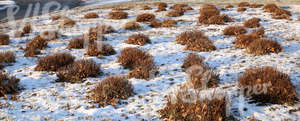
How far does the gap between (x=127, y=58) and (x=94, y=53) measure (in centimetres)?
138

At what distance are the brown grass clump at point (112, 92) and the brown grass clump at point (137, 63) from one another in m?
0.73

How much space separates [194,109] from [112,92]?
1620 mm

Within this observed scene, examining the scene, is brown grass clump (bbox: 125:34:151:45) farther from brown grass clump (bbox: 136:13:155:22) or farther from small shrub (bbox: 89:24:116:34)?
brown grass clump (bbox: 136:13:155:22)

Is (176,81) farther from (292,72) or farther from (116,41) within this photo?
(116,41)

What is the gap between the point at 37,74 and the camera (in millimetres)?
5047

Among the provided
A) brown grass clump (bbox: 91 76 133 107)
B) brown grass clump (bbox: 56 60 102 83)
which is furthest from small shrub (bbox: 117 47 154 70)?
brown grass clump (bbox: 91 76 133 107)

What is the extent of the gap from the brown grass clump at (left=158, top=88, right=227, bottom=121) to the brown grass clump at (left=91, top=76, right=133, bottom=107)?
2.97ft

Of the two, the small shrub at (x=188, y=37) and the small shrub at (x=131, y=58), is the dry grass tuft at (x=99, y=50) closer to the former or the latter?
the small shrub at (x=131, y=58)

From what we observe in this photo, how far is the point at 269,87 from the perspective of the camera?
11.4 ft

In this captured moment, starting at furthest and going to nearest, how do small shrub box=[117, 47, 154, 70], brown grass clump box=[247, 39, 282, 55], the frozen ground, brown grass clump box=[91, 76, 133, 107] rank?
brown grass clump box=[247, 39, 282, 55]
small shrub box=[117, 47, 154, 70]
brown grass clump box=[91, 76, 133, 107]
the frozen ground

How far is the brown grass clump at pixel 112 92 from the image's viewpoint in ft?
12.4

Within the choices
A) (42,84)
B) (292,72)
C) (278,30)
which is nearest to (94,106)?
(42,84)

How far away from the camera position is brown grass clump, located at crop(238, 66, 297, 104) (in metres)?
3.42

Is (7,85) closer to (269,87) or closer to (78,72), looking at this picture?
(78,72)
